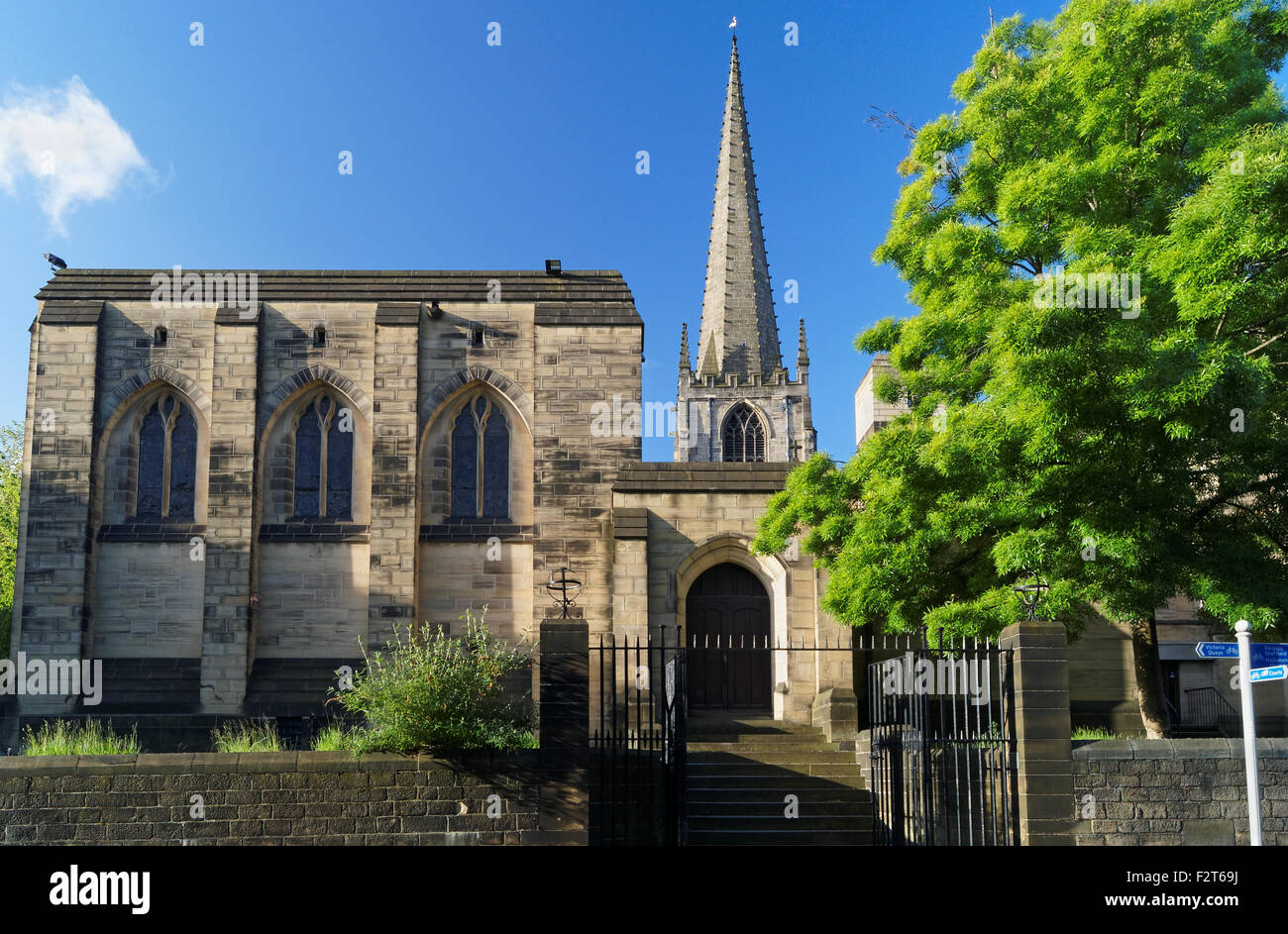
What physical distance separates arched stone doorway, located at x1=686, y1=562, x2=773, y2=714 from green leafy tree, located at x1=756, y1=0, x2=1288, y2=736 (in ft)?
10.5

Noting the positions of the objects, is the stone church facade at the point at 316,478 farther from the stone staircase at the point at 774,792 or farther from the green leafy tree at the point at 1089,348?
the green leafy tree at the point at 1089,348

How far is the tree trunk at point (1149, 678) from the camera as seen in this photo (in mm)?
15125

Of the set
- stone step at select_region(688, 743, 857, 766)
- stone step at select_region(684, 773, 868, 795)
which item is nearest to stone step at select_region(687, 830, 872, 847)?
stone step at select_region(684, 773, 868, 795)

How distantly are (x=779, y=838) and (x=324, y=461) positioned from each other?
11.8m

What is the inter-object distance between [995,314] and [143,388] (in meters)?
15.7

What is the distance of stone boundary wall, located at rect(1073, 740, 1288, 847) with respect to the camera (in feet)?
41.5

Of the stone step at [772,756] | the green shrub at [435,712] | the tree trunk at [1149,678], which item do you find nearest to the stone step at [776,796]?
the stone step at [772,756]

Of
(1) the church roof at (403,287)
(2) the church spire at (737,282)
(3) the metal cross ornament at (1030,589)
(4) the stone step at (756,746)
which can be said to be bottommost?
(4) the stone step at (756,746)

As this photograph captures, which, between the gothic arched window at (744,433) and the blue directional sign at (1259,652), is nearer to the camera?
the blue directional sign at (1259,652)

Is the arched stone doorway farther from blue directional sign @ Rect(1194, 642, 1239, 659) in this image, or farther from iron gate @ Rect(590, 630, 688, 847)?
blue directional sign @ Rect(1194, 642, 1239, 659)

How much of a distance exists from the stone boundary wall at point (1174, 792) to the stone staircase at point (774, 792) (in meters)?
3.13

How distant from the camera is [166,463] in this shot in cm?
2161

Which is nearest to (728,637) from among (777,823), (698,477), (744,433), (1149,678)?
(698,477)

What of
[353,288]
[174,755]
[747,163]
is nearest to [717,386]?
[747,163]
